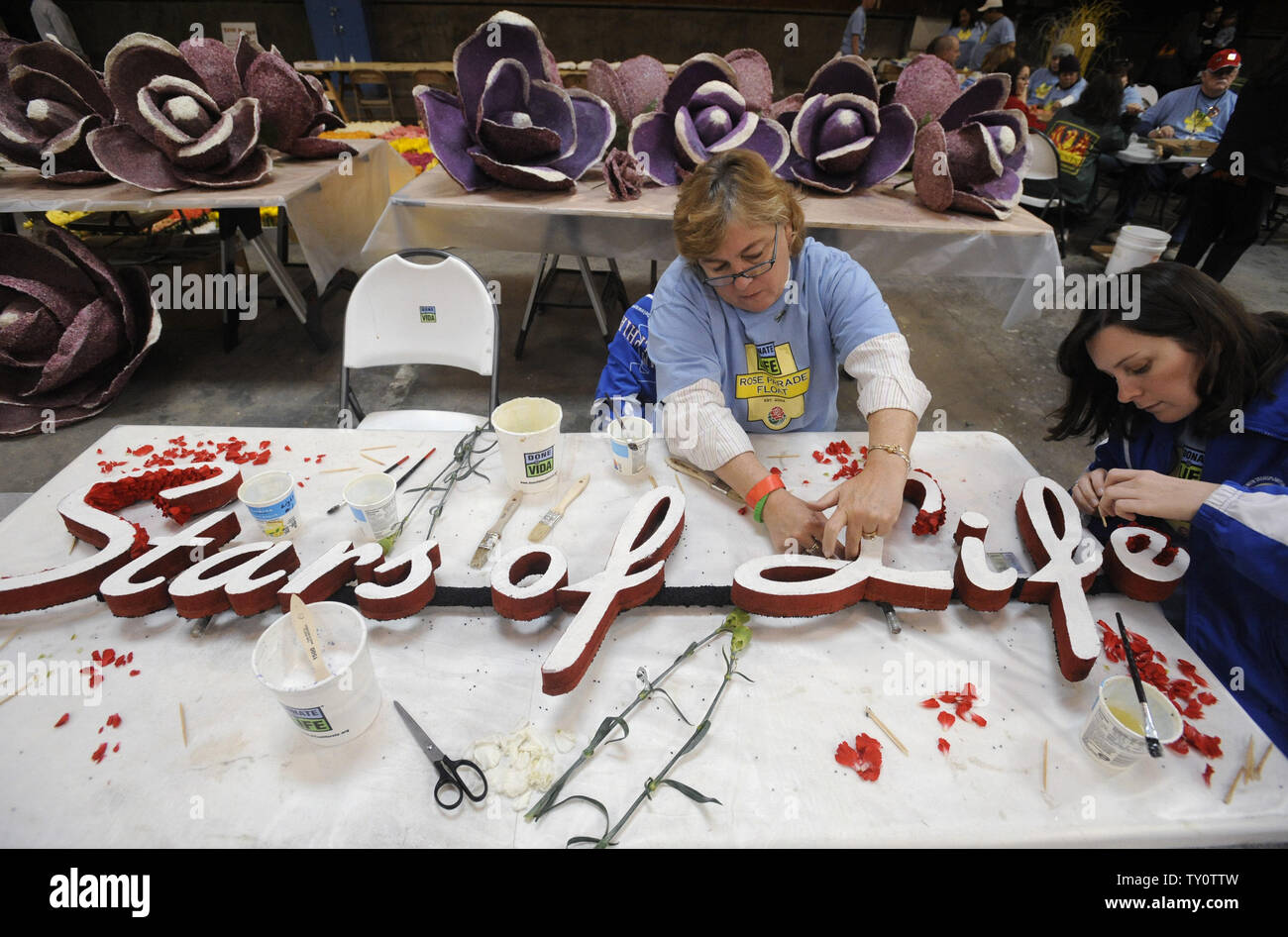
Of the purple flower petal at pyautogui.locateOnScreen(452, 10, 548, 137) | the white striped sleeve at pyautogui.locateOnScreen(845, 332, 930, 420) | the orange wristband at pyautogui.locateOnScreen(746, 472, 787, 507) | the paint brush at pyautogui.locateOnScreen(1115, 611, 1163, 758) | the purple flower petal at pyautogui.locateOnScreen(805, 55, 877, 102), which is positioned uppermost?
the purple flower petal at pyautogui.locateOnScreen(452, 10, 548, 137)

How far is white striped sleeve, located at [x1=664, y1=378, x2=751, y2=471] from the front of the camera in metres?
1.50

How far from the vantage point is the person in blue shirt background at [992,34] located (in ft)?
26.1

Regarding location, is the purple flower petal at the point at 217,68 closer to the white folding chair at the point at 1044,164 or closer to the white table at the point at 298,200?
the white table at the point at 298,200

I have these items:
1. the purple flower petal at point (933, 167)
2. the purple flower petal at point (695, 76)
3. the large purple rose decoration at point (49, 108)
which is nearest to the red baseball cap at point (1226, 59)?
the purple flower petal at point (933, 167)

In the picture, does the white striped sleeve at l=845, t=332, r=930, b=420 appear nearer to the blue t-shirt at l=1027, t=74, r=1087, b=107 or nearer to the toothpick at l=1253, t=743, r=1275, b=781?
the toothpick at l=1253, t=743, r=1275, b=781

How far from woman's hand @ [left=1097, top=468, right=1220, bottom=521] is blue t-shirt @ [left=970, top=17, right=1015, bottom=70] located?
898 cm

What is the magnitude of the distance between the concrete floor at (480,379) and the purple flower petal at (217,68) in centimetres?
149

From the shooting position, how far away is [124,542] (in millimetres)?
1278

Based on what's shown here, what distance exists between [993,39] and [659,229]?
8356mm

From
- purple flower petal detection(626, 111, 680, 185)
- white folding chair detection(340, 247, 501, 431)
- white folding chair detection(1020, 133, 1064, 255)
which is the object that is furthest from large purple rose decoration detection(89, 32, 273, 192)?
white folding chair detection(1020, 133, 1064, 255)

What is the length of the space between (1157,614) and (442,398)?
3.36 metres

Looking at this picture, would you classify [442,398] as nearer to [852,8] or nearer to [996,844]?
[996,844]

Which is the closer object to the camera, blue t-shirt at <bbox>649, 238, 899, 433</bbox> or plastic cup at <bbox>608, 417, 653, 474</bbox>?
plastic cup at <bbox>608, 417, 653, 474</bbox>
